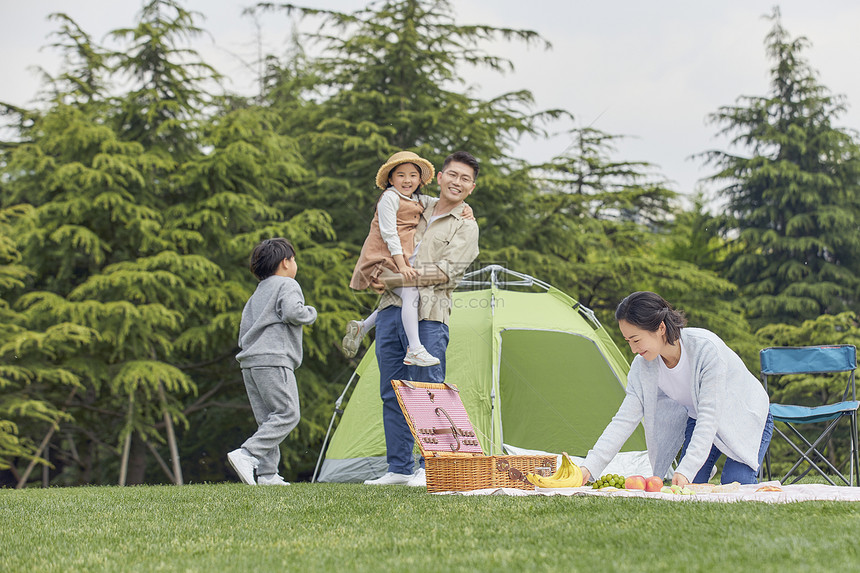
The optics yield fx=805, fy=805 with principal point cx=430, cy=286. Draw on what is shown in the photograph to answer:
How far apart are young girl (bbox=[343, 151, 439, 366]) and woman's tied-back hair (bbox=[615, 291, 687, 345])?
1078mm

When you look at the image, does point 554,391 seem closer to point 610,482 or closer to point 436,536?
point 610,482

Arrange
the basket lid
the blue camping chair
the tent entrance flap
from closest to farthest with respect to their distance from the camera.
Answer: the basket lid < the blue camping chair < the tent entrance flap

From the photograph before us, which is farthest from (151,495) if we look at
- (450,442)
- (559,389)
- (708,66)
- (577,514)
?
(708,66)

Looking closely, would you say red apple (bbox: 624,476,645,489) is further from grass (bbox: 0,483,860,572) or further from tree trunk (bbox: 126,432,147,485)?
tree trunk (bbox: 126,432,147,485)

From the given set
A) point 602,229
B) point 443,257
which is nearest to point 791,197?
point 602,229

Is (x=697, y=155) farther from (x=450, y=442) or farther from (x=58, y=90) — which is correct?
(x=450, y=442)

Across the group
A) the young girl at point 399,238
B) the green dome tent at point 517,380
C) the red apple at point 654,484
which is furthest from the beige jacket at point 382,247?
the red apple at point 654,484

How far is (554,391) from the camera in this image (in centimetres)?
596

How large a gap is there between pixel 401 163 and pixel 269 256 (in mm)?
866

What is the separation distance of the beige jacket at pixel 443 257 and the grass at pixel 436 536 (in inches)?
43.8

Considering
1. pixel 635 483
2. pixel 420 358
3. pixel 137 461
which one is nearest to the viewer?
pixel 635 483

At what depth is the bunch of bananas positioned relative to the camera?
124 inches

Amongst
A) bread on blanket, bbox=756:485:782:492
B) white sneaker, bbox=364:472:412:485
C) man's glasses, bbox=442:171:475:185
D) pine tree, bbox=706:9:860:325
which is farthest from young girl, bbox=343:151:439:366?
pine tree, bbox=706:9:860:325

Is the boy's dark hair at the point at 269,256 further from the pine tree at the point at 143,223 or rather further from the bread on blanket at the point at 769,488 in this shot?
the pine tree at the point at 143,223
